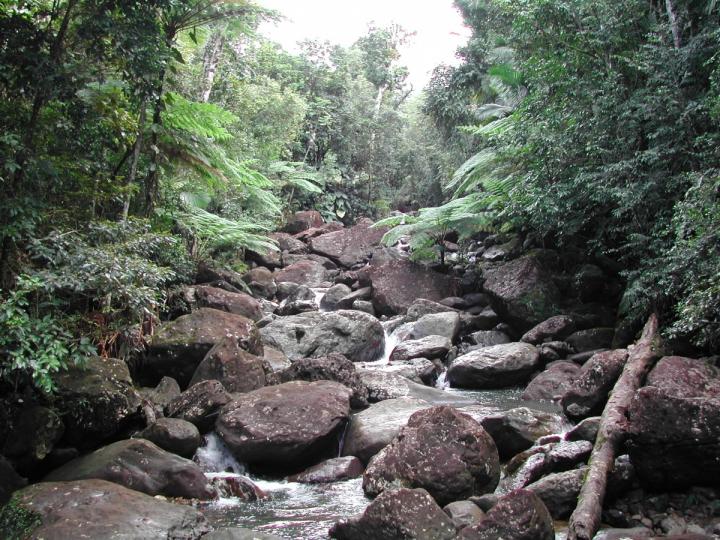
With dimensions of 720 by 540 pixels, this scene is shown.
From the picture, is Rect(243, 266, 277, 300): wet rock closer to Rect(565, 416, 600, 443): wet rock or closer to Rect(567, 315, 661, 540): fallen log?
Rect(567, 315, 661, 540): fallen log

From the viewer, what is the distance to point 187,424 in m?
6.26

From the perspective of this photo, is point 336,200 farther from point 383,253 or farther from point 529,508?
point 529,508

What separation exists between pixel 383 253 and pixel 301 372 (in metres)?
9.85

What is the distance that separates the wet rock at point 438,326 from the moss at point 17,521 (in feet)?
28.4

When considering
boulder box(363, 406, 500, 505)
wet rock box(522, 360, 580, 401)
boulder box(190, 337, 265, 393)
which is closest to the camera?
boulder box(363, 406, 500, 505)

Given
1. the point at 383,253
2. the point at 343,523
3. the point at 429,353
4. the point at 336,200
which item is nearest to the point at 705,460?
the point at 343,523

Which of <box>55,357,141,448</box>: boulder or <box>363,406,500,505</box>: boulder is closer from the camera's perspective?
<box>363,406,500,505</box>: boulder

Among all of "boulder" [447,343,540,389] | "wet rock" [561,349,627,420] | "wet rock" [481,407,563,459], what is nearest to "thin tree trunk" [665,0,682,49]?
"wet rock" [561,349,627,420]

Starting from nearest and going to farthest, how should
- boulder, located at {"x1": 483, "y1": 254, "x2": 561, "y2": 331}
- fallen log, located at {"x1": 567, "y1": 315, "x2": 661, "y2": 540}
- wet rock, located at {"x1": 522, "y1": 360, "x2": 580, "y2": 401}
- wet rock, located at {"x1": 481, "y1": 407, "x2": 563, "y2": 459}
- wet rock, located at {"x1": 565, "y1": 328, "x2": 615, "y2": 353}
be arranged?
fallen log, located at {"x1": 567, "y1": 315, "x2": 661, "y2": 540} → wet rock, located at {"x1": 481, "y1": 407, "x2": 563, "y2": 459} → wet rock, located at {"x1": 522, "y1": 360, "x2": 580, "y2": 401} → wet rock, located at {"x1": 565, "y1": 328, "x2": 615, "y2": 353} → boulder, located at {"x1": 483, "y1": 254, "x2": 561, "y2": 331}

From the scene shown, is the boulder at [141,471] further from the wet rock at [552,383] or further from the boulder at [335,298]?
the boulder at [335,298]

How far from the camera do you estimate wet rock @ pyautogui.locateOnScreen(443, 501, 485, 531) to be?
14.2 ft

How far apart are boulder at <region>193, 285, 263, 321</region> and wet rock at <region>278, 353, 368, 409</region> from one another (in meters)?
2.55

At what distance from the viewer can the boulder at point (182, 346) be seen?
318 inches

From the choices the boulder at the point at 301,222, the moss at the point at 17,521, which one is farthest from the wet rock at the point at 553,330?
the boulder at the point at 301,222
